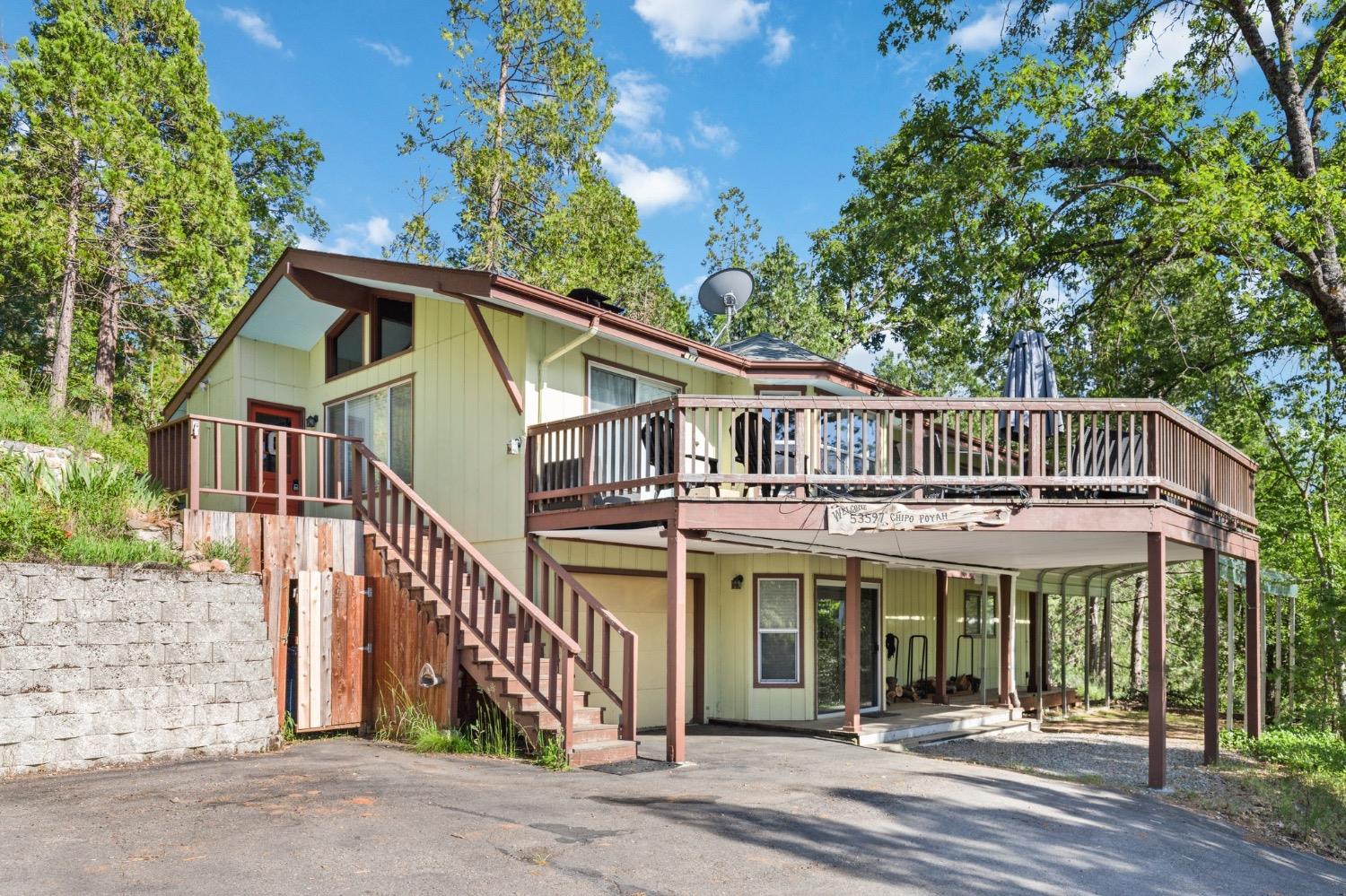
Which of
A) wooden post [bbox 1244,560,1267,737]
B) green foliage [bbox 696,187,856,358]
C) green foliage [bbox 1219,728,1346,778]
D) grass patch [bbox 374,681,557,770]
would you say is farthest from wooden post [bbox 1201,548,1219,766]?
green foliage [bbox 696,187,856,358]

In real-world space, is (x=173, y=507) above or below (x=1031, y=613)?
above

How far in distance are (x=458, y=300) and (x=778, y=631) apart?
6.21 m

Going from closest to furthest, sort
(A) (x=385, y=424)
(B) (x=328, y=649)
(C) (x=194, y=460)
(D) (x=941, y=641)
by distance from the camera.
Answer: (B) (x=328, y=649), (C) (x=194, y=460), (A) (x=385, y=424), (D) (x=941, y=641)

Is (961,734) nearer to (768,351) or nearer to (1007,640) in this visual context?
(1007,640)

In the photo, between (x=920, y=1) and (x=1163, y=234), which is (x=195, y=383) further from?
(x=1163, y=234)

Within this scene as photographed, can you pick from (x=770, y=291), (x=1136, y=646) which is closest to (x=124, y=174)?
(x=770, y=291)

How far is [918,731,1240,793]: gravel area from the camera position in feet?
33.5

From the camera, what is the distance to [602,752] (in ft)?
30.6

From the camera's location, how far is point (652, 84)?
31875 mm

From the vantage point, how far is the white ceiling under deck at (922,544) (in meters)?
10.5

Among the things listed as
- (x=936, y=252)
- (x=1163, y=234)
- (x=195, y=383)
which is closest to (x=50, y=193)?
(x=195, y=383)

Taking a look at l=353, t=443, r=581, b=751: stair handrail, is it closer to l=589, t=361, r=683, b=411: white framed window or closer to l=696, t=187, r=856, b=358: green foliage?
l=589, t=361, r=683, b=411: white framed window

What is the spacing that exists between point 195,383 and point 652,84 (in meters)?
20.0

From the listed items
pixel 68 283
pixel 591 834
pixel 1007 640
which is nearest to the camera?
pixel 591 834
